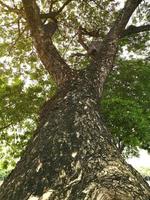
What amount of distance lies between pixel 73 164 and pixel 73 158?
7.0 inches

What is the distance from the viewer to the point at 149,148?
2655cm

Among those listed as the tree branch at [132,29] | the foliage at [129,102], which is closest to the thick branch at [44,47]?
the tree branch at [132,29]

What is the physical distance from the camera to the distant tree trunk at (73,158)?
428cm

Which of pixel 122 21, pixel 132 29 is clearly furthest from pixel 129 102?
pixel 122 21

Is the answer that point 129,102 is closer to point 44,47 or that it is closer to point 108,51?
point 108,51

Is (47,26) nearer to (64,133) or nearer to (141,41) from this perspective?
(64,133)

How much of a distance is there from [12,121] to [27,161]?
1534cm

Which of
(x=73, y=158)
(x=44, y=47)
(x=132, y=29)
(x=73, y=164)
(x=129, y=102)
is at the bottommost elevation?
(x=73, y=164)

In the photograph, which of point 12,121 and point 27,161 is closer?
point 27,161

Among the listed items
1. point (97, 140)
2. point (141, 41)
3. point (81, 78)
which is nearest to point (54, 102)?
point (81, 78)

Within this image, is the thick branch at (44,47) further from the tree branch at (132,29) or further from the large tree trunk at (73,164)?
the tree branch at (132,29)

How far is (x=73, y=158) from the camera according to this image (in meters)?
5.26

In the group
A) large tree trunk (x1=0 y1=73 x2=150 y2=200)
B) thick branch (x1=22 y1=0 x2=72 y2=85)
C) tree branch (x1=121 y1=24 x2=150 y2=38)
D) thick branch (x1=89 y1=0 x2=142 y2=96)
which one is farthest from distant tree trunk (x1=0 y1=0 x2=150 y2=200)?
tree branch (x1=121 y1=24 x2=150 y2=38)

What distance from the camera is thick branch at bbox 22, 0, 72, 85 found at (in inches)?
357
